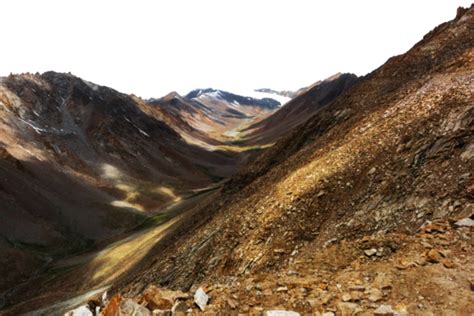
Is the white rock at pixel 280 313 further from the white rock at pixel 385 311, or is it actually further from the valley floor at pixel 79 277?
the valley floor at pixel 79 277

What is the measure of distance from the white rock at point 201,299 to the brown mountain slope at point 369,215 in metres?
0.25

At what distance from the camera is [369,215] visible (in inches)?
725

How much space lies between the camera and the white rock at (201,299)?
11.4m

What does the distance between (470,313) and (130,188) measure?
4016 inches

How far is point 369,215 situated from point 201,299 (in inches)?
393

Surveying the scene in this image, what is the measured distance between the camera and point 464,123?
62.4ft

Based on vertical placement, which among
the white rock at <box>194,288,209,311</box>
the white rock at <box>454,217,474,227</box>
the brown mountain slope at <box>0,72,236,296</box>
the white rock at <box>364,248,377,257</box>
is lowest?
the white rock at <box>454,217,474,227</box>

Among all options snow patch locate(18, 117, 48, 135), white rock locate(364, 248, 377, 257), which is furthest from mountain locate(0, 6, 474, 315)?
snow patch locate(18, 117, 48, 135)

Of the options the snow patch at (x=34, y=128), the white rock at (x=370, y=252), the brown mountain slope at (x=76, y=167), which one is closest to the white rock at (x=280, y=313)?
the white rock at (x=370, y=252)

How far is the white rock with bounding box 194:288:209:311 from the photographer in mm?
11406

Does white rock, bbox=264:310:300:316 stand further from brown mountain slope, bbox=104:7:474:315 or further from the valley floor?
the valley floor

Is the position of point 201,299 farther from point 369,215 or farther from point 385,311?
point 369,215

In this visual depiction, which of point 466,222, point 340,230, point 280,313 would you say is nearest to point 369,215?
point 340,230

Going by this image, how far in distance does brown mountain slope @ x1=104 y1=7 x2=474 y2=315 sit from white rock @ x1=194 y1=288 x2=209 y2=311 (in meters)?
0.25
